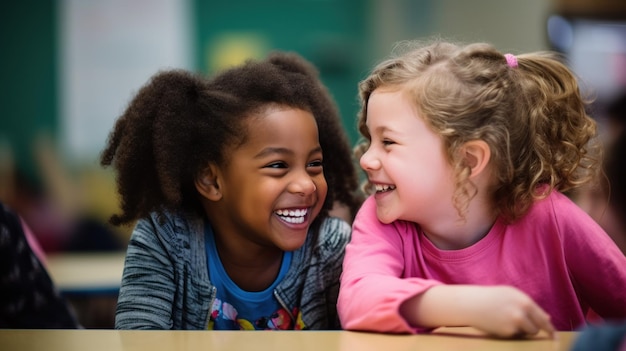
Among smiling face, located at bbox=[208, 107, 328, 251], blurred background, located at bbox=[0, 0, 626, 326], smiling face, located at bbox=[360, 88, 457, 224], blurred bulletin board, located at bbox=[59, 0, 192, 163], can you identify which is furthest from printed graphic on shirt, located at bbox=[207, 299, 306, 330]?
blurred bulletin board, located at bbox=[59, 0, 192, 163]

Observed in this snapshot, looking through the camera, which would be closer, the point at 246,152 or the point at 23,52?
the point at 246,152

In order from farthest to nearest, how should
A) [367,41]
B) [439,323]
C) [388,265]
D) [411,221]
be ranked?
[367,41]
[411,221]
[388,265]
[439,323]

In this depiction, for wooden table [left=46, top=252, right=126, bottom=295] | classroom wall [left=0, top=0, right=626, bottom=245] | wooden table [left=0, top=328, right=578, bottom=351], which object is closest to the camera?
wooden table [left=0, top=328, right=578, bottom=351]

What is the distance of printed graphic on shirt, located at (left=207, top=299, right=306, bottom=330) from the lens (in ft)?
3.49

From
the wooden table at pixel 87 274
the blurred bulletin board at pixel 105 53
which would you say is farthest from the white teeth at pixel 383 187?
the blurred bulletin board at pixel 105 53

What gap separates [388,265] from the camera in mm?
957

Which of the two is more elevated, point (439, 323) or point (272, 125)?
point (272, 125)

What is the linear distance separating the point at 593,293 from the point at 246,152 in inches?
20.5

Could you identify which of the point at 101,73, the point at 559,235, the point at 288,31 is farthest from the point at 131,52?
the point at 559,235

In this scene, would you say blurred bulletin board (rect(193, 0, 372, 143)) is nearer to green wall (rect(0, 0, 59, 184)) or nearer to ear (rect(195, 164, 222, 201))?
green wall (rect(0, 0, 59, 184))

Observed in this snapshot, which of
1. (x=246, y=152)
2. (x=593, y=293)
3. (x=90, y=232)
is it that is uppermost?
(x=246, y=152)

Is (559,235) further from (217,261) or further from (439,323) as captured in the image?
(217,261)

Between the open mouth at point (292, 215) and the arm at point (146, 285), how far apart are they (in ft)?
0.56

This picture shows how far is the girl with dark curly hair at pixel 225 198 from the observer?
1039mm
